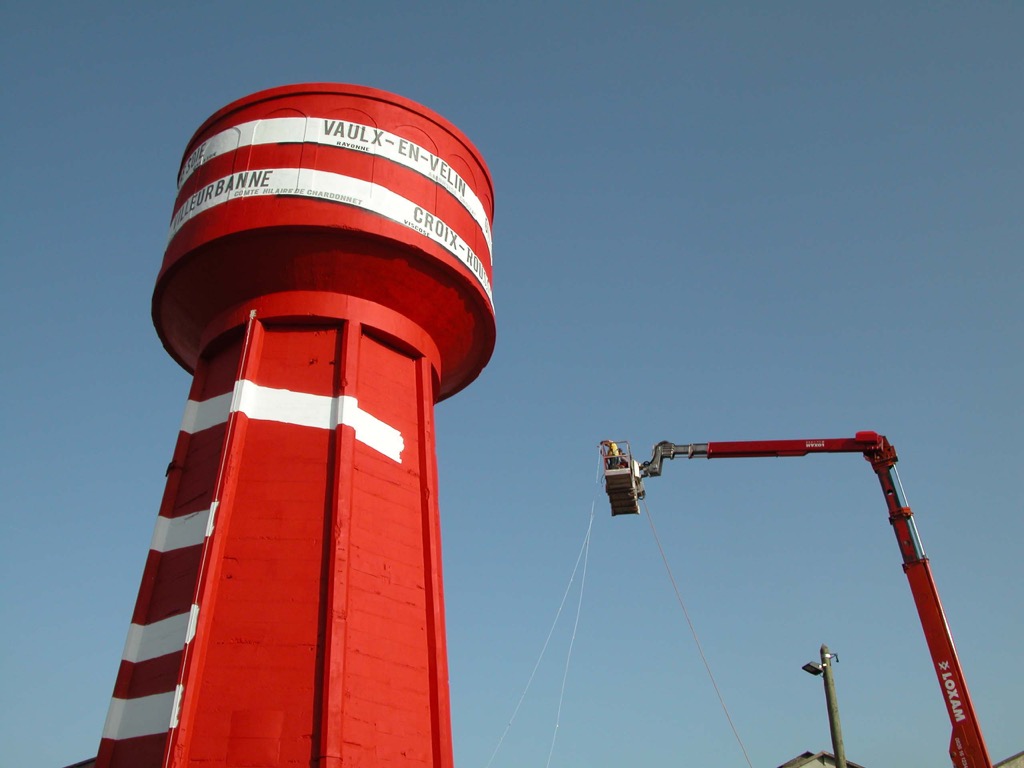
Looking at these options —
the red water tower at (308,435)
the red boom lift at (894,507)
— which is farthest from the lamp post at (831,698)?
the red water tower at (308,435)

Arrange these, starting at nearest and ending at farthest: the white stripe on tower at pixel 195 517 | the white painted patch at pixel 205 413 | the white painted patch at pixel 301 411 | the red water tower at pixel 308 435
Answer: the red water tower at pixel 308 435
the white stripe on tower at pixel 195 517
the white painted patch at pixel 301 411
the white painted patch at pixel 205 413

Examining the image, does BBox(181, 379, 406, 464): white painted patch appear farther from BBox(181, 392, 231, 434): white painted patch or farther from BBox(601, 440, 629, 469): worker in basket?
BBox(601, 440, 629, 469): worker in basket

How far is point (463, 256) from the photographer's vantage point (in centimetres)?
1346

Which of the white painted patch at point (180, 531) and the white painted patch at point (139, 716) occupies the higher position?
the white painted patch at point (180, 531)

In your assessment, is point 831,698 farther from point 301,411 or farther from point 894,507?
point 301,411

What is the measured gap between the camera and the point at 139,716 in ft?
33.2

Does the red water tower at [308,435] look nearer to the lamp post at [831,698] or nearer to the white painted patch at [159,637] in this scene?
the white painted patch at [159,637]


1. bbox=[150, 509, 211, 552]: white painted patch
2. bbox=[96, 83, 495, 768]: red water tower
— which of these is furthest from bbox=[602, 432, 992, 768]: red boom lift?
bbox=[150, 509, 211, 552]: white painted patch

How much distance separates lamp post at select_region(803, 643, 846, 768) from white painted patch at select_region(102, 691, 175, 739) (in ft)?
36.3

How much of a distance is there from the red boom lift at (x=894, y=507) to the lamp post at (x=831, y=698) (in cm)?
186

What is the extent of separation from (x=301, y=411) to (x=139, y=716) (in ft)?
13.1

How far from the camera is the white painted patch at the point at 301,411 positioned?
1178cm

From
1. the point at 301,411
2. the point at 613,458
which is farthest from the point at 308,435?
the point at 613,458

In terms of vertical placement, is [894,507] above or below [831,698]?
above
